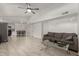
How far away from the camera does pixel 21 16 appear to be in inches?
100

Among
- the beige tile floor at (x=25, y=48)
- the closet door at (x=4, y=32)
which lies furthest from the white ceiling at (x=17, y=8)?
the beige tile floor at (x=25, y=48)

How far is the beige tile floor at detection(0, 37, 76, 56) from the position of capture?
97.8 inches

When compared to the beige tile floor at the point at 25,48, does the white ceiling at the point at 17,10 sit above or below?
A: above

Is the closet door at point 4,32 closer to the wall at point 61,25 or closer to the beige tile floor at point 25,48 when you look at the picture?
the beige tile floor at point 25,48

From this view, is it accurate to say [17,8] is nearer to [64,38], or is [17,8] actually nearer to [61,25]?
[61,25]

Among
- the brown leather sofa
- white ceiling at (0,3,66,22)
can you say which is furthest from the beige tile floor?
white ceiling at (0,3,66,22)

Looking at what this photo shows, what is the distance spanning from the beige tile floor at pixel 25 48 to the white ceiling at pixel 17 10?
Result: 602 millimetres

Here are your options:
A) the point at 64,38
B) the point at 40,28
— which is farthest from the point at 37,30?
the point at 64,38

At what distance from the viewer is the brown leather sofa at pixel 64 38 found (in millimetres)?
2668

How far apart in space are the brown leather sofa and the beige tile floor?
10.9 inches

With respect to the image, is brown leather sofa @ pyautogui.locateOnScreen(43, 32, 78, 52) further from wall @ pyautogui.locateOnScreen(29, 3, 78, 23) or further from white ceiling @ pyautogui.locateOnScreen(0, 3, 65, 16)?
white ceiling @ pyautogui.locateOnScreen(0, 3, 65, 16)

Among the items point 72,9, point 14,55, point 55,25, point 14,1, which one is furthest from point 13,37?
point 72,9

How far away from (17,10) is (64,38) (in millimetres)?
1601

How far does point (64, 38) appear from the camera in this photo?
8.93 ft
